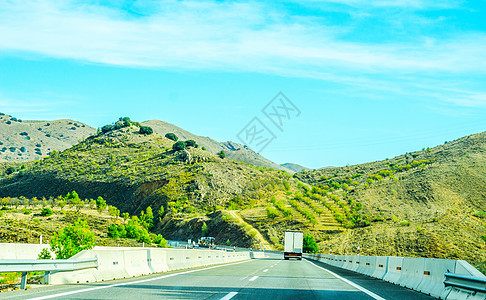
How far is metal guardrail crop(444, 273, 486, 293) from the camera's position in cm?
874

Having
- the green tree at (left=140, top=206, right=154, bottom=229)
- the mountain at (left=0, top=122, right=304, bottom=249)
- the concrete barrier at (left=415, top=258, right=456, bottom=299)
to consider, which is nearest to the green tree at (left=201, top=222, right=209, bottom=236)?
the mountain at (left=0, top=122, right=304, bottom=249)

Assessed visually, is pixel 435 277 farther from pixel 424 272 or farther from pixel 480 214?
pixel 480 214

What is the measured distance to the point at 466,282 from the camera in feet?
31.4

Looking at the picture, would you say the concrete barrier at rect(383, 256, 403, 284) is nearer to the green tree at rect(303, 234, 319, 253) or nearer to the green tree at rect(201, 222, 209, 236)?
the green tree at rect(303, 234, 319, 253)

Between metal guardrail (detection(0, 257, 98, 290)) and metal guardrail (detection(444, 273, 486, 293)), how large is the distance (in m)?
8.64

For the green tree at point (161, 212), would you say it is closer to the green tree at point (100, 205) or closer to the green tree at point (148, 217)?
A: the green tree at point (148, 217)

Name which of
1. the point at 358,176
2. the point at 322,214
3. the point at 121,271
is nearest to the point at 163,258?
the point at 121,271

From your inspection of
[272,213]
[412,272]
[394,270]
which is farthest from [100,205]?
[412,272]

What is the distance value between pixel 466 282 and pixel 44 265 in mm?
8802

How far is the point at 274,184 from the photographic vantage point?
136 meters

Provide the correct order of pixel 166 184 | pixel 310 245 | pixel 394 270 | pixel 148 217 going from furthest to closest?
1. pixel 166 184
2. pixel 148 217
3. pixel 310 245
4. pixel 394 270

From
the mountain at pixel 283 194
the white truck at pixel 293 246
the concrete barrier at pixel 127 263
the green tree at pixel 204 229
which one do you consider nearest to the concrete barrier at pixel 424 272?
the concrete barrier at pixel 127 263

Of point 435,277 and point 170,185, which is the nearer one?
point 435,277

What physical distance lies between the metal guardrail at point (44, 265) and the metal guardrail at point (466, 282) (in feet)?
28.3
